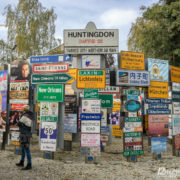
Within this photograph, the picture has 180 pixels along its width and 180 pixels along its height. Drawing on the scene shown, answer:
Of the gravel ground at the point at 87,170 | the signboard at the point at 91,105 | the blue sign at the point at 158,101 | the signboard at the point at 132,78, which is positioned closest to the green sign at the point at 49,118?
the signboard at the point at 91,105

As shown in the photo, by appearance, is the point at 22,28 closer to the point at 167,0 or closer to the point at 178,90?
the point at 167,0

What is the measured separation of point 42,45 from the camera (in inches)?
949

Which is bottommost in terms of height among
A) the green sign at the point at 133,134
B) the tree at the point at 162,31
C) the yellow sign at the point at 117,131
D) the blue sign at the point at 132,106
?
the yellow sign at the point at 117,131

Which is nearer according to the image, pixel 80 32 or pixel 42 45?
pixel 80 32

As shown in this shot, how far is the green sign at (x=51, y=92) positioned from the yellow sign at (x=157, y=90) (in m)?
3.21

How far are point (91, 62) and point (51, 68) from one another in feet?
4.53

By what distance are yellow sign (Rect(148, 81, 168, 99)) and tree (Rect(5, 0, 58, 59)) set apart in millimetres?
17602

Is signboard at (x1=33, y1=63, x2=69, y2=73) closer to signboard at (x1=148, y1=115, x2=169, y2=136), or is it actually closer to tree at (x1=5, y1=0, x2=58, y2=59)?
signboard at (x1=148, y1=115, x2=169, y2=136)

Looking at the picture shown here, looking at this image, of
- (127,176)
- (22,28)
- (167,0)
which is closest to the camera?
(127,176)

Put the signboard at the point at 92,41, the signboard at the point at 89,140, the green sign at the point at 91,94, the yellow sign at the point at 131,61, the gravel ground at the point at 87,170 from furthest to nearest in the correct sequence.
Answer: the yellow sign at the point at 131,61, the signboard at the point at 92,41, the green sign at the point at 91,94, the signboard at the point at 89,140, the gravel ground at the point at 87,170

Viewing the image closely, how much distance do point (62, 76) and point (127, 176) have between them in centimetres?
362

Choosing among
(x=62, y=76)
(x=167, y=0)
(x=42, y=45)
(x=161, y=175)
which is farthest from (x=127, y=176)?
(x=42, y=45)

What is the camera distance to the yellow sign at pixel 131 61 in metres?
7.77

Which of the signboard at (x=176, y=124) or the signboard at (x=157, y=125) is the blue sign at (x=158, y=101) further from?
the signboard at (x=176, y=124)
